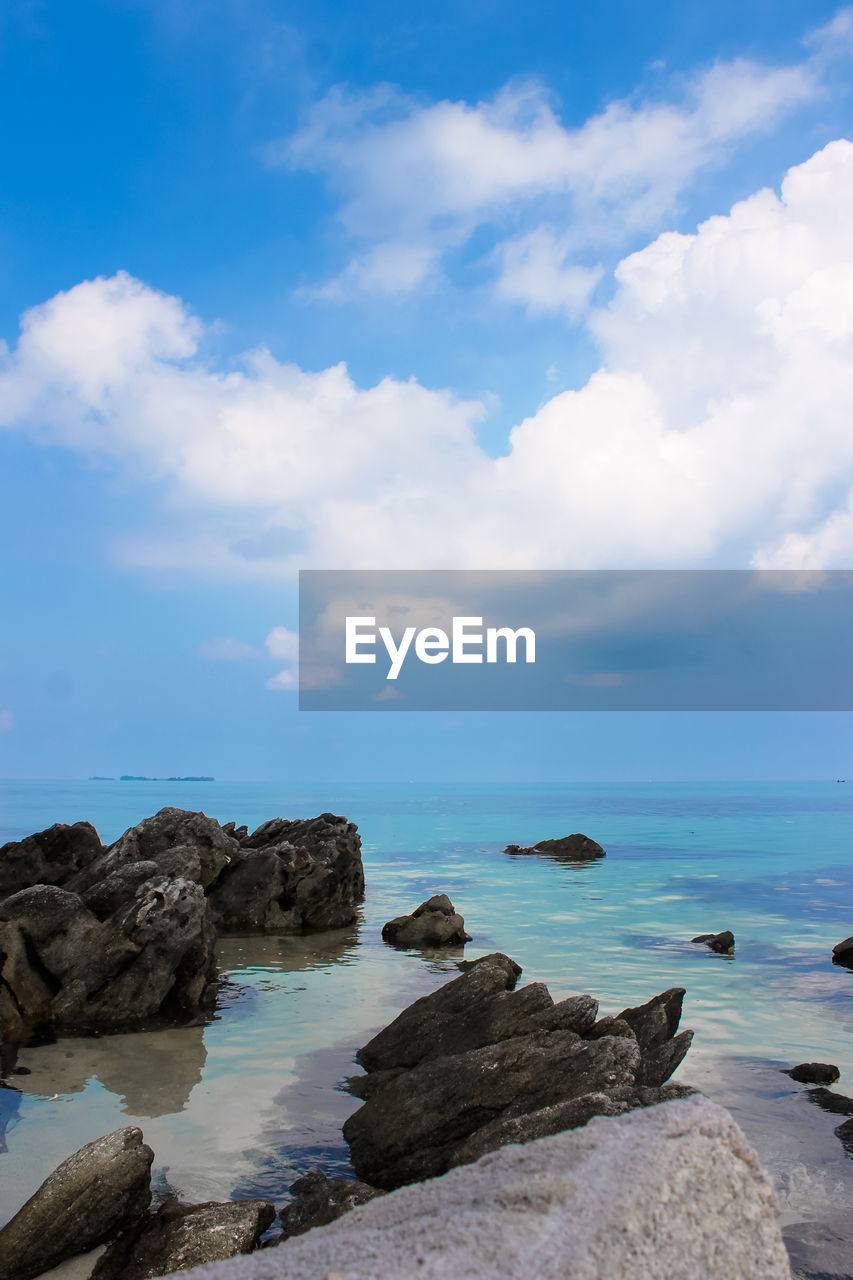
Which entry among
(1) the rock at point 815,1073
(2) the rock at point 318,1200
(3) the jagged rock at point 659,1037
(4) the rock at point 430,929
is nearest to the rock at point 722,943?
(4) the rock at point 430,929

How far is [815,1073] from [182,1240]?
10.7 m

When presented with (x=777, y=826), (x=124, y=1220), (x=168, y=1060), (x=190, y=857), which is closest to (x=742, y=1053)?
(x=168, y=1060)

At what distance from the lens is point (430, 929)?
1016 inches

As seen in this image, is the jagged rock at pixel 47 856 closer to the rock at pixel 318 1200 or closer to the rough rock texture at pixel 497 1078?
the rough rock texture at pixel 497 1078

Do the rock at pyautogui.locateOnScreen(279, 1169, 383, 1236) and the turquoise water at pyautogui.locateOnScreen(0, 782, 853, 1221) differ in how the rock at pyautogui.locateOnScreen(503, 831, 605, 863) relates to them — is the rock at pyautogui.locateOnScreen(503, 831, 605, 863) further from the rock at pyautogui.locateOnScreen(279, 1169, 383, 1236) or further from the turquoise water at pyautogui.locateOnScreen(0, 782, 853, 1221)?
the rock at pyautogui.locateOnScreen(279, 1169, 383, 1236)

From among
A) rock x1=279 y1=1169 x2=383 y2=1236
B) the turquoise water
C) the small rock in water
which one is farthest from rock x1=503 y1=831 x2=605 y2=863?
rock x1=279 y1=1169 x2=383 y2=1236

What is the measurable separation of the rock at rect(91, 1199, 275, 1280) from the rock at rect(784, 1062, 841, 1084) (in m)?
9.56

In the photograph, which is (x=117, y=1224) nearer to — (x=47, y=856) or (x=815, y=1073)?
(x=815, y=1073)

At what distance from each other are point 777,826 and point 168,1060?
93.3 metres

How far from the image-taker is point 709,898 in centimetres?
3850

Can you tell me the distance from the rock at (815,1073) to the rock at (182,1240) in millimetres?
9556

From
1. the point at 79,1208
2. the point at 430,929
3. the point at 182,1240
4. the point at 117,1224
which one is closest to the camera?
the point at 182,1240

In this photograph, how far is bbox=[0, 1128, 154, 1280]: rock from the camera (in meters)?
7.72

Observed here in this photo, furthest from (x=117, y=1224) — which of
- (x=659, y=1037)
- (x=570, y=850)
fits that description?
(x=570, y=850)
